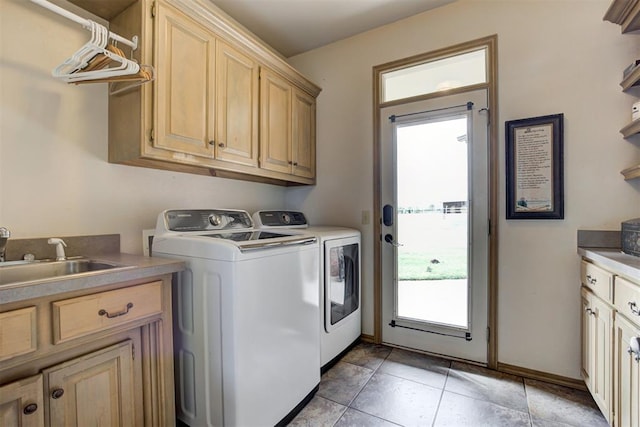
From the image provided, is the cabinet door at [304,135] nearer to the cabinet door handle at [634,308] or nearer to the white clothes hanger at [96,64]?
the white clothes hanger at [96,64]

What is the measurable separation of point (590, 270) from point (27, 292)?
2.53 metres

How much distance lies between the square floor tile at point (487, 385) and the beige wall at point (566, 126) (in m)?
0.15

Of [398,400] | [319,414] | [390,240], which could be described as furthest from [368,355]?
[390,240]

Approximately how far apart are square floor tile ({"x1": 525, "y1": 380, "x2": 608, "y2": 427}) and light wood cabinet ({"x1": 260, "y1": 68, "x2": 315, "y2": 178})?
2230mm

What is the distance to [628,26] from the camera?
1628 mm

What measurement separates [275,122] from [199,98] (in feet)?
2.28

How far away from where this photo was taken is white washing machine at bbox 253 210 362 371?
2029 mm

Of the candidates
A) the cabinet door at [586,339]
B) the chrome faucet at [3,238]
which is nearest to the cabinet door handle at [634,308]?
the cabinet door at [586,339]

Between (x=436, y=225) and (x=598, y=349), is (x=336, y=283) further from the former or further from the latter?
(x=598, y=349)

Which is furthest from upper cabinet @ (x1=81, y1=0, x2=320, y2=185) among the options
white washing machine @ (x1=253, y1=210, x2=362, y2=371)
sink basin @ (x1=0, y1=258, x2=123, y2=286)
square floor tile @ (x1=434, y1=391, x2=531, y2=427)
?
square floor tile @ (x1=434, y1=391, x2=531, y2=427)

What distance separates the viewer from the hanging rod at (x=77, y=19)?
111 cm

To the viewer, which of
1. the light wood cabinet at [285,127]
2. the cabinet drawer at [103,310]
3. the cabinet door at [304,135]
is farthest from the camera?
A: the cabinet door at [304,135]

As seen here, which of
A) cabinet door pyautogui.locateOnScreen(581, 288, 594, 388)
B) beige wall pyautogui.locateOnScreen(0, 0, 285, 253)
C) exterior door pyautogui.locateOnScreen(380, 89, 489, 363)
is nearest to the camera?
beige wall pyautogui.locateOnScreen(0, 0, 285, 253)

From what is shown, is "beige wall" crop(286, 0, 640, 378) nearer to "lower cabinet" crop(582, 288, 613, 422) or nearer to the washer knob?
"lower cabinet" crop(582, 288, 613, 422)
